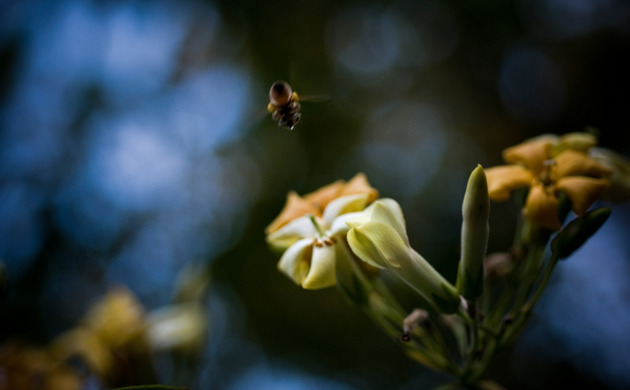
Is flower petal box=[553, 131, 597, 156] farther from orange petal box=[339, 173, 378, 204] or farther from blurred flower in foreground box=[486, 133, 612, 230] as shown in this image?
orange petal box=[339, 173, 378, 204]

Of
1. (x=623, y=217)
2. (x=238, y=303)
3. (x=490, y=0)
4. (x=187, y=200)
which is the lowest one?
(x=623, y=217)

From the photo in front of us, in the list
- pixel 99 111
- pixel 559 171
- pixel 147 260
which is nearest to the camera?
pixel 559 171

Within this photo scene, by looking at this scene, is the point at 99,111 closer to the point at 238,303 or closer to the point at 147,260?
the point at 147,260

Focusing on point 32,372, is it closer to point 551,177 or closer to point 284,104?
point 284,104

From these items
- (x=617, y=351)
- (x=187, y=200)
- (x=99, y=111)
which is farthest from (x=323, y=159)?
(x=617, y=351)

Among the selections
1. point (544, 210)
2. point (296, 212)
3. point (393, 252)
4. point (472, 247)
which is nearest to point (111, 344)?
point (296, 212)
